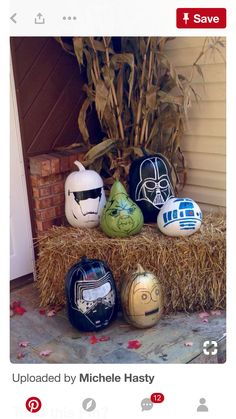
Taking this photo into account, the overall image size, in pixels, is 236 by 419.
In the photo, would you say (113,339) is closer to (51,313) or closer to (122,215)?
(51,313)

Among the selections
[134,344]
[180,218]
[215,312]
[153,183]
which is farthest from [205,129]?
[134,344]

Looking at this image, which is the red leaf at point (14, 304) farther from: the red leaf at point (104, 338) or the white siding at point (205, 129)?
the white siding at point (205, 129)

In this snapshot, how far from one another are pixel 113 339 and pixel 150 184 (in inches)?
20.1

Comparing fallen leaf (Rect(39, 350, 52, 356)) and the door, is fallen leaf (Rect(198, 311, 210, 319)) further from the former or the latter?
the door

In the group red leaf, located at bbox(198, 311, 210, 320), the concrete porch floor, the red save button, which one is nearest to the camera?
the red save button

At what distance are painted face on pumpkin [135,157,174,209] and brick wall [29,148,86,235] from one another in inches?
10.8

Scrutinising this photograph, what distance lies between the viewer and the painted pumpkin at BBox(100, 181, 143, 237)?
1.33 metres
